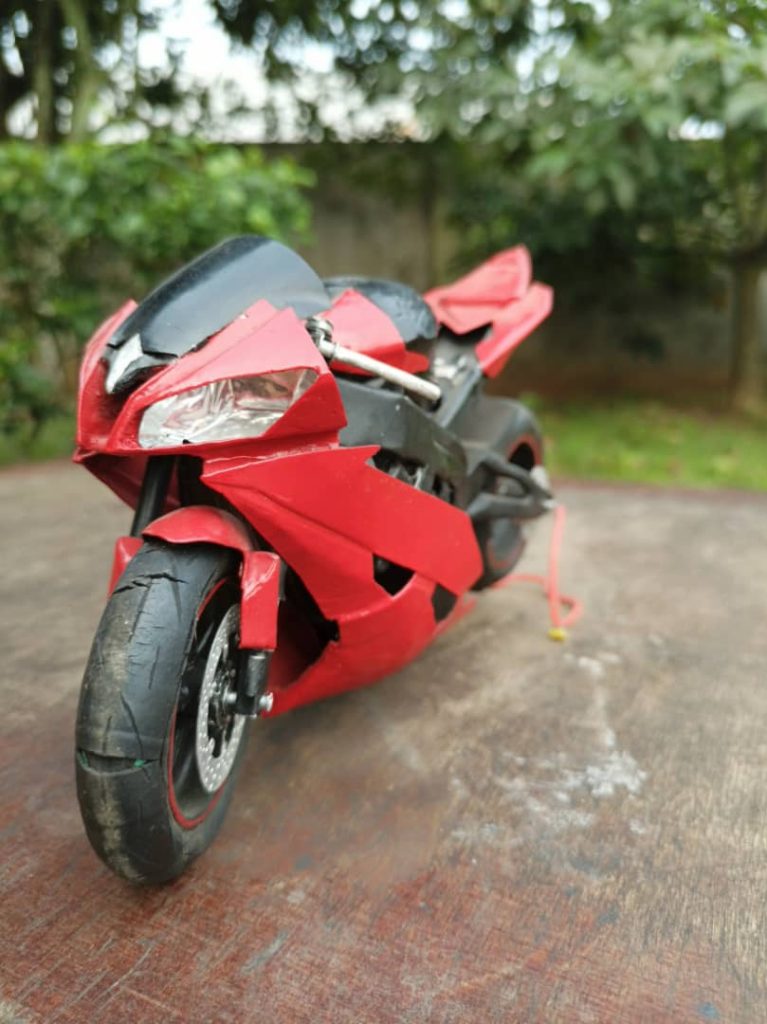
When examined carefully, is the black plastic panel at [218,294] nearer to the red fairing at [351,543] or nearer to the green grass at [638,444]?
the red fairing at [351,543]

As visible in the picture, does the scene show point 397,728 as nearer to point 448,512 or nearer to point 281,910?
point 448,512

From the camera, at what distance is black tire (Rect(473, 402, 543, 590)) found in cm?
269

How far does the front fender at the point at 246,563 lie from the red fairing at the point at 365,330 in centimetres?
51

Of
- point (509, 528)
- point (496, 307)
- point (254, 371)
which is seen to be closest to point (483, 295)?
point (496, 307)

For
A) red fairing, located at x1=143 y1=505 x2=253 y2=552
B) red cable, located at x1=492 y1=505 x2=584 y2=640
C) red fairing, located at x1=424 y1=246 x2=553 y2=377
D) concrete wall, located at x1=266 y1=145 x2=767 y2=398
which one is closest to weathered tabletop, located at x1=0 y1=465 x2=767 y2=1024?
red cable, located at x1=492 y1=505 x2=584 y2=640

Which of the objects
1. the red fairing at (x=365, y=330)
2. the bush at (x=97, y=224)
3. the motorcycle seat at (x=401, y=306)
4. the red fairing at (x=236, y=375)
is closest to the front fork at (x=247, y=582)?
the red fairing at (x=236, y=375)

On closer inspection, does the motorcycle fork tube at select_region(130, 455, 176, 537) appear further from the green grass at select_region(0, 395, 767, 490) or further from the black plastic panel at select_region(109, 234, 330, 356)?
the green grass at select_region(0, 395, 767, 490)

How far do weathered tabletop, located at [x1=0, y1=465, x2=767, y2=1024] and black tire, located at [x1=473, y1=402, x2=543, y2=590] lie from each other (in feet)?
0.71

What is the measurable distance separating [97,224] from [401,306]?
144 inches

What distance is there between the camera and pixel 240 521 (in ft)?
5.36

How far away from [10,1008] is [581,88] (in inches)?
192

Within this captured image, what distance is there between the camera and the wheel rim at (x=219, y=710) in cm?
162

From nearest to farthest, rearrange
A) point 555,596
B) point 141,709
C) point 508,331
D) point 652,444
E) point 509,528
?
point 141,709, point 508,331, point 509,528, point 555,596, point 652,444

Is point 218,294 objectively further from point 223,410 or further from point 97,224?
point 97,224
